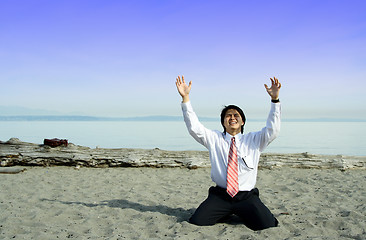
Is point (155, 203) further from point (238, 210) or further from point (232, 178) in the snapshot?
point (232, 178)

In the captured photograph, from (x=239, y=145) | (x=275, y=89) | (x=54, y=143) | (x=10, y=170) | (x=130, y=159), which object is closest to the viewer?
(x=275, y=89)

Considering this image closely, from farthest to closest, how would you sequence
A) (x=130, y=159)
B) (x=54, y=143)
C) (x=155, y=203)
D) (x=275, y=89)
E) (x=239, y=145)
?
(x=54, y=143)
(x=130, y=159)
(x=155, y=203)
(x=239, y=145)
(x=275, y=89)

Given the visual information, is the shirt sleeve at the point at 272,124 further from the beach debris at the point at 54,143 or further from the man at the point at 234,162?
the beach debris at the point at 54,143

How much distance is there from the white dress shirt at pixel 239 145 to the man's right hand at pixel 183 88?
4.0 inches

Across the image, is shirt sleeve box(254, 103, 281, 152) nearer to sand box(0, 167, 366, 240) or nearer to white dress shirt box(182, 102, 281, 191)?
white dress shirt box(182, 102, 281, 191)

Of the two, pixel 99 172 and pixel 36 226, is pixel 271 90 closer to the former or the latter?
pixel 36 226

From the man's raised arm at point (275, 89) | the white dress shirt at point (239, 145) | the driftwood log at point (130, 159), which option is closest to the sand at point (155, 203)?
the driftwood log at point (130, 159)

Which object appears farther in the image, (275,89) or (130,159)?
(130,159)

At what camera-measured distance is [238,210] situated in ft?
14.0

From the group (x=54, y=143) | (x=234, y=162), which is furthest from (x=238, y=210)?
(x=54, y=143)

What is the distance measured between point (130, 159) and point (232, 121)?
577cm

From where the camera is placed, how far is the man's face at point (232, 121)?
4.36 metres

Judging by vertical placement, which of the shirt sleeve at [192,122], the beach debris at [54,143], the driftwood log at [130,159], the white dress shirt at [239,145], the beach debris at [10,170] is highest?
the shirt sleeve at [192,122]

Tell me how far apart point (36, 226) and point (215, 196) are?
8.64ft
